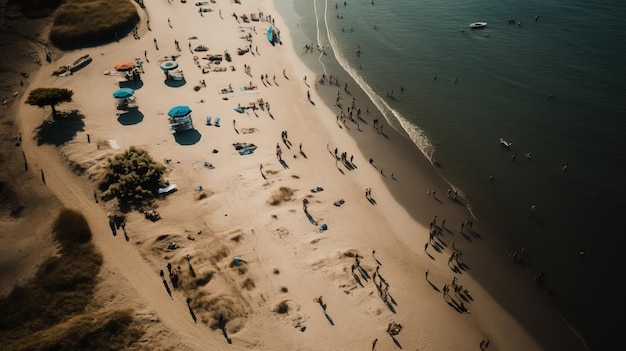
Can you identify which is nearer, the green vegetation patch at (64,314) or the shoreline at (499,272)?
the green vegetation patch at (64,314)

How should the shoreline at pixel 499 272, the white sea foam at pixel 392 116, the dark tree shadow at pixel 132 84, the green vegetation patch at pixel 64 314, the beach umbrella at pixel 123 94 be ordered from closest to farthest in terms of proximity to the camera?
the green vegetation patch at pixel 64 314
the shoreline at pixel 499 272
the white sea foam at pixel 392 116
the beach umbrella at pixel 123 94
the dark tree shadow at pixel 132 84

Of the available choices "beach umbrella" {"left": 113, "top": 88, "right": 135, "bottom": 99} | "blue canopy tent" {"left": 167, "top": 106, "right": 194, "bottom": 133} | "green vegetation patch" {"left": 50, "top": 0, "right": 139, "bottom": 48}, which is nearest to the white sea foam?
"blue canopy tent" {"left": 167, "top": 106, "right": 194, "bottom": 133}

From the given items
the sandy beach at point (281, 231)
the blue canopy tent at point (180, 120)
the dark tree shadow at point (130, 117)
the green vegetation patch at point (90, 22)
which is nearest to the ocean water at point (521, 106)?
the sandy beach at point (281, 231)

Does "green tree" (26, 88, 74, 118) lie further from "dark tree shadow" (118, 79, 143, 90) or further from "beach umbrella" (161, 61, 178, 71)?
"beach umbrella" (161, 61, 178, 71)

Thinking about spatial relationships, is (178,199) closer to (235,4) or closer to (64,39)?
(64,39)

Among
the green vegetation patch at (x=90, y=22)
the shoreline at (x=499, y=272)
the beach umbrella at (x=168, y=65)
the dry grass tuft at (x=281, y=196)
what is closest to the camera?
the shoreline at (x=499, y=272)

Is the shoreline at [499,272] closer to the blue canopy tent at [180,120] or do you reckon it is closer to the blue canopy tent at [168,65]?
the blue canopy tent at [180,120]

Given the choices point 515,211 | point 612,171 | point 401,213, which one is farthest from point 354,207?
point 612,171
